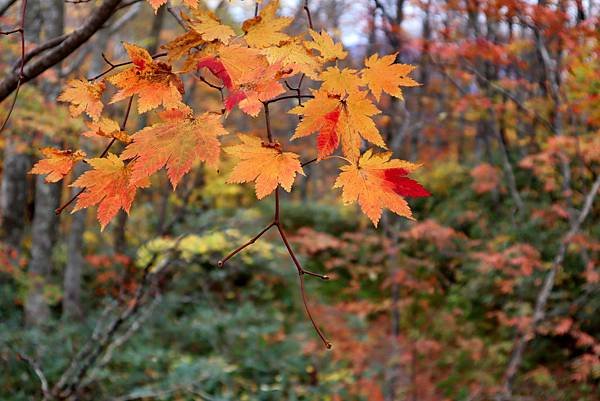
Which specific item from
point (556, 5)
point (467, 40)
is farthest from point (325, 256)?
point (556, 5)

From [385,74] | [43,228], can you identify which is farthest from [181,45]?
[43,228]

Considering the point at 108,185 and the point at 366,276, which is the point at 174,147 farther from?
the point at 366,276

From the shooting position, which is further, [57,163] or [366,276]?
[366,276]

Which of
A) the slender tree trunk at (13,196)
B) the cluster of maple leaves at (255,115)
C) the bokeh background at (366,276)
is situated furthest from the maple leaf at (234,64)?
the slender tree trunk at (13,196)

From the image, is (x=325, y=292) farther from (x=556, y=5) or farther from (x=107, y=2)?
(x=107, y=2)

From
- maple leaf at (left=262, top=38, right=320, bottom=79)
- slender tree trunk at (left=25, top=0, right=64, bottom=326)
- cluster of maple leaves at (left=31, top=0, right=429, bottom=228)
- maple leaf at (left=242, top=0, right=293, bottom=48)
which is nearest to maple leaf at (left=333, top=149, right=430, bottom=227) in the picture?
cluster of maple leaves at (left=31, top=0, right=429, bottom=228)

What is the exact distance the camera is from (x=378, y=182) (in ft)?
3.70

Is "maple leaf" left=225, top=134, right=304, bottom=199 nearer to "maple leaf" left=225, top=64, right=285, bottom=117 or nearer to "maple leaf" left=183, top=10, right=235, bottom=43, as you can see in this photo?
"maple leaf" left=225, top=64, right=285, bottom=117

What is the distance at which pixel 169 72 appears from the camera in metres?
1.17

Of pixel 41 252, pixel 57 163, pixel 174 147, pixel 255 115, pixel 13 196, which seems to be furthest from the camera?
pixel 13 196

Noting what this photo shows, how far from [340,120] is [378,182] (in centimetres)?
17

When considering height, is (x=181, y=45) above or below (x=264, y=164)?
above

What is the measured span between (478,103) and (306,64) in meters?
5.44

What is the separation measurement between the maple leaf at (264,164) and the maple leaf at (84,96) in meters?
0.45
